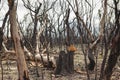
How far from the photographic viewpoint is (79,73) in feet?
36.9

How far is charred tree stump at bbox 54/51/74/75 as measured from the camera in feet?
35.8

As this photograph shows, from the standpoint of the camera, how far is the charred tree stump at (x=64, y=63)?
10.9 m

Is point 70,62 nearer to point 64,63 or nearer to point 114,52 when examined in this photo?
point 64,63

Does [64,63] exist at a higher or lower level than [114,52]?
lower

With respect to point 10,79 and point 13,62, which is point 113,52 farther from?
point 13,62

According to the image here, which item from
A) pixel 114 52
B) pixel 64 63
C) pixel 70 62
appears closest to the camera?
pixel 114 52

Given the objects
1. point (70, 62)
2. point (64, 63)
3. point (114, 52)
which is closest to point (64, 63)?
point (64, 63)

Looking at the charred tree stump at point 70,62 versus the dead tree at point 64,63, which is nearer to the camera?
the dead tree at point 64,63

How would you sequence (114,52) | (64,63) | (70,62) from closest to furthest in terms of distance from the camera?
(114,52)
(64,63)
(70,62)

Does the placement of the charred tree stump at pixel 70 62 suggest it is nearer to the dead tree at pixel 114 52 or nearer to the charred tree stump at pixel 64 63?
the charred tree stump at pixel 64 63

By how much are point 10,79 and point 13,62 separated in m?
5.54

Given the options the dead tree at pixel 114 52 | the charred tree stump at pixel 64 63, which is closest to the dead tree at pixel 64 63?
the charred tree stump at pixel 64 63

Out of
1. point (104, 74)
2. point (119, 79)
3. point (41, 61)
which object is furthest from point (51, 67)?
point (104, 74)

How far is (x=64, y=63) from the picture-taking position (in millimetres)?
11125
